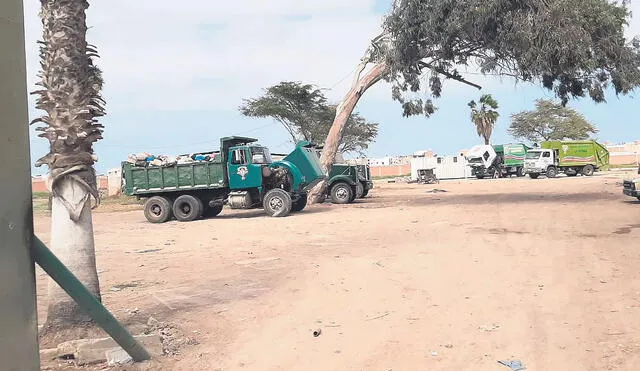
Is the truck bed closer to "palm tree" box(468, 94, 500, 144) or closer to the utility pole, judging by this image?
the utility pole

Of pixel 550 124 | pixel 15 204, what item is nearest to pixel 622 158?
pixel 550 124

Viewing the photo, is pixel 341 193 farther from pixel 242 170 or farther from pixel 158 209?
pixel 158 209

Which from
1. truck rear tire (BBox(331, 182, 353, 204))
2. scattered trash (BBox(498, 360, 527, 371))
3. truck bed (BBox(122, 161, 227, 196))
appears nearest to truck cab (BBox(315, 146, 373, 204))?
truck rear tire (BBox(331, 182, 353, 204))

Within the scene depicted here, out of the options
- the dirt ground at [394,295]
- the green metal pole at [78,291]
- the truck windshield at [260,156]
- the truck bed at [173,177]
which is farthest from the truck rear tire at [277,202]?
the green metal pole at [78,291]

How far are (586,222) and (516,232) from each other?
8.03 ft

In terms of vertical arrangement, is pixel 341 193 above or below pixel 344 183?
below

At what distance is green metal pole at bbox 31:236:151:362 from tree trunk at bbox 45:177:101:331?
1847 mm

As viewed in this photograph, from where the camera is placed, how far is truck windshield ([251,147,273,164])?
19.1 m

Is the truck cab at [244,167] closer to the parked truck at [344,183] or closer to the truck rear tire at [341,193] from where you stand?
the parked truck at [344,183]

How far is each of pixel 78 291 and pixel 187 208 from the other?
17.2m

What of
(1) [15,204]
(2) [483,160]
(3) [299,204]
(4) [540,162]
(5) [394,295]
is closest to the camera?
(1) [15,204]

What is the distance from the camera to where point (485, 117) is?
57.0m

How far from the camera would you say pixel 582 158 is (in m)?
42.6

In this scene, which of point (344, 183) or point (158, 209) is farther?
point (344, 183)
